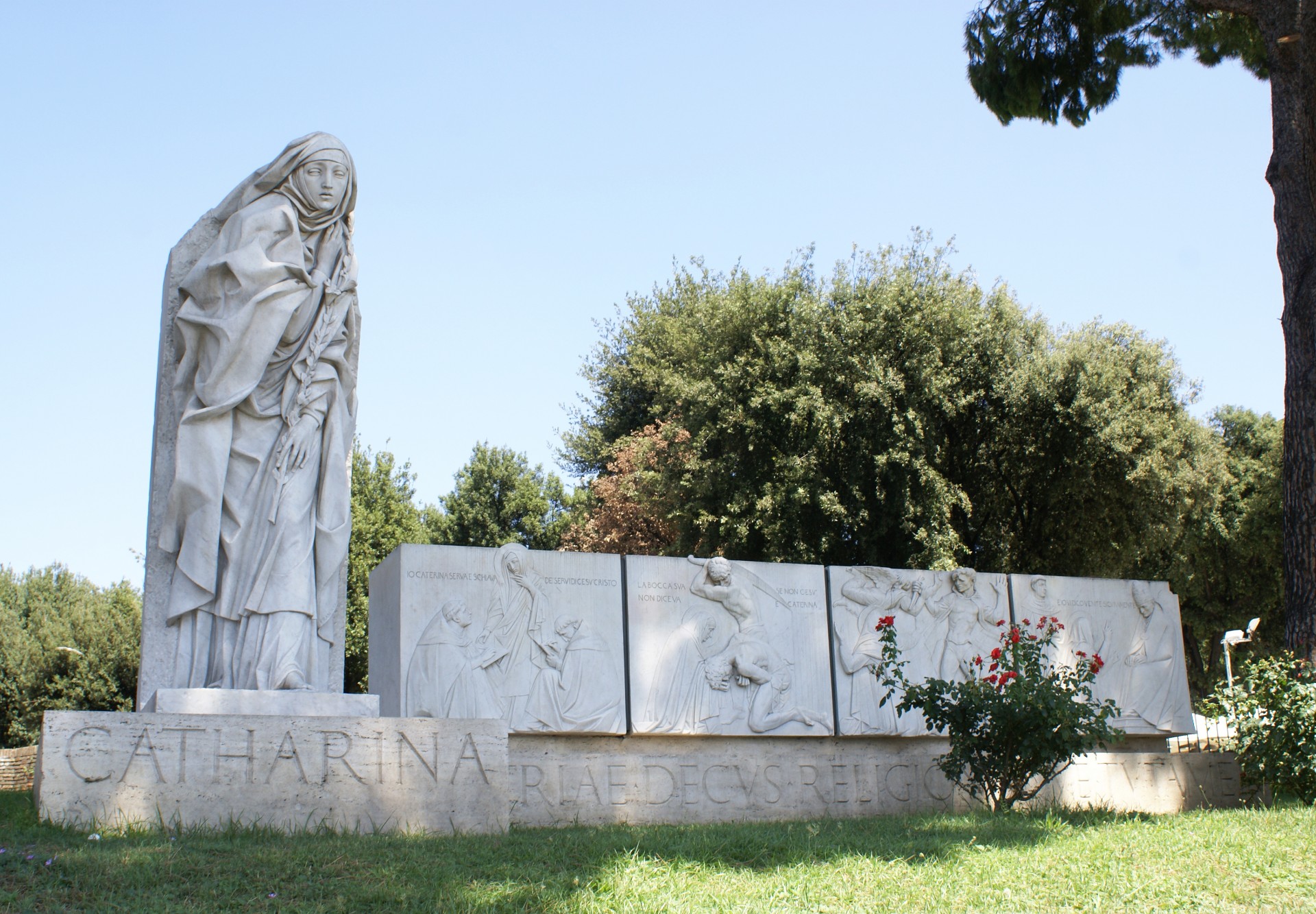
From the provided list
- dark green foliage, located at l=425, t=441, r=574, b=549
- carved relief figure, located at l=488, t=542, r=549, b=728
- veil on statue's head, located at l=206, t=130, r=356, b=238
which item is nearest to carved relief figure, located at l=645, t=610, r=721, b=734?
carved relief figure, located at l=488, t=542, r=549, b=728

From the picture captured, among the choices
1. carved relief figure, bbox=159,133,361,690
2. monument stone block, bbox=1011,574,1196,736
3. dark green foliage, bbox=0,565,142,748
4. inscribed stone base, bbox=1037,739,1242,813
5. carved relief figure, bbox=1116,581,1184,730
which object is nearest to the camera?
carved relief figure, bbox=159,133,361,690

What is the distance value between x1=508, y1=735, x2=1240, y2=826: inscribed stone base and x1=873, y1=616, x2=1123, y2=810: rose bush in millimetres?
1524

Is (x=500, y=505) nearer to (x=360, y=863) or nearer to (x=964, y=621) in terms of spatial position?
(x=964, y=621)

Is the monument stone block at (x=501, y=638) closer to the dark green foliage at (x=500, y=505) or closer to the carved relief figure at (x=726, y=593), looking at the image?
the carved relief figure at (x=726, y=593)

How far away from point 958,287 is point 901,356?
1.67 metres

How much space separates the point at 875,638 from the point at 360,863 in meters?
8.20

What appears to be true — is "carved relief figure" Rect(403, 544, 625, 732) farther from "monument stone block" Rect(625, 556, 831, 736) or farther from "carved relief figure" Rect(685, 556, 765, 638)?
"carved relief figure" Rect(685, 556, 765, 638)

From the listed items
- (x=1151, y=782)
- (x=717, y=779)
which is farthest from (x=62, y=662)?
(x=1151, y=782)

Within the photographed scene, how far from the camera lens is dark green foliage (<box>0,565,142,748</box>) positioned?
29188mm

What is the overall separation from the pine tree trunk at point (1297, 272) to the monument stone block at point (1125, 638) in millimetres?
2159

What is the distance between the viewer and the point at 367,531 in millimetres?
28125

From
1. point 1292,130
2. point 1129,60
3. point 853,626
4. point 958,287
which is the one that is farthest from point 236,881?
point 958,287

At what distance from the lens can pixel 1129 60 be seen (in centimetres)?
1503

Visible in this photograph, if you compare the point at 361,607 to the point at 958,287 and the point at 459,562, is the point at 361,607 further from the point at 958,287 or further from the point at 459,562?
the point at 459,562
